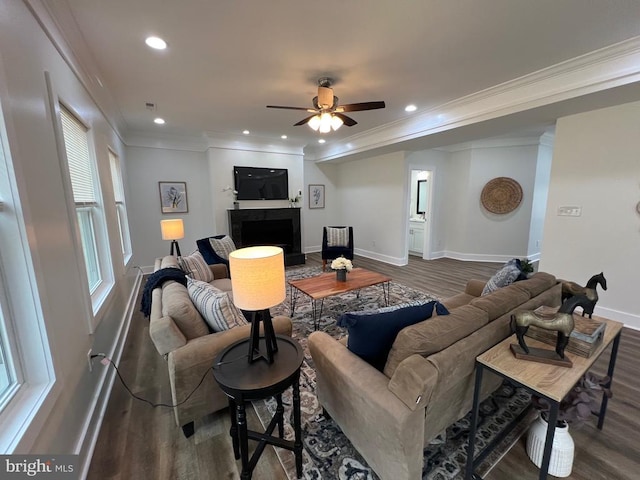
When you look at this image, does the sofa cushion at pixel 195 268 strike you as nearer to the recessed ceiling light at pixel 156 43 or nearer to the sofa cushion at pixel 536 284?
the recessed ceiling light at pixel 156 43

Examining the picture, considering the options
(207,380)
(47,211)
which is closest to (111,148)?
(47,211)

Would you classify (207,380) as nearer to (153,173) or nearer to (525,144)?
(153,173)

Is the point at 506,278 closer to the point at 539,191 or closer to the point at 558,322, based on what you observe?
the point at 558,322

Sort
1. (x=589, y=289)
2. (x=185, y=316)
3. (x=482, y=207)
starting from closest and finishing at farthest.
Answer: (x=185, y=316), (x=589, y=289), (x=482, y=207)

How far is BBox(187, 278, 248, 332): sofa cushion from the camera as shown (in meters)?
1.74

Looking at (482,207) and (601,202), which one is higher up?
(601,202)

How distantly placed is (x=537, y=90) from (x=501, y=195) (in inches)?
131

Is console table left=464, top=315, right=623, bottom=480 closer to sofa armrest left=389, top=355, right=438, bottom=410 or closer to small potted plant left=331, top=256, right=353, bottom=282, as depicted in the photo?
sofa armrest left=389, top=355, right=438, bottom=410

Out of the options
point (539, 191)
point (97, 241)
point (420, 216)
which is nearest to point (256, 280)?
point (97, 241)

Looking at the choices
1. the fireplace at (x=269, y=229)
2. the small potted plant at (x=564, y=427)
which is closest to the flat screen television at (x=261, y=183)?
the fireplace at (x=269, y=229)

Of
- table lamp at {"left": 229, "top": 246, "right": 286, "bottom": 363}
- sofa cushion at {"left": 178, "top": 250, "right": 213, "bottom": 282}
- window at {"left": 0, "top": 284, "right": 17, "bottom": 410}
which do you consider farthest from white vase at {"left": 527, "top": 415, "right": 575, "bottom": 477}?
sofa cushion at {"left": 178, "top": 250, "right": 213, "bottom": 282}

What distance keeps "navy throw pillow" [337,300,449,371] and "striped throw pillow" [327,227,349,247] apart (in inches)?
150

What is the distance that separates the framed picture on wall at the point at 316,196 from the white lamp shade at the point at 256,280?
5.89 meters

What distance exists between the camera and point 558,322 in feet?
4.14
